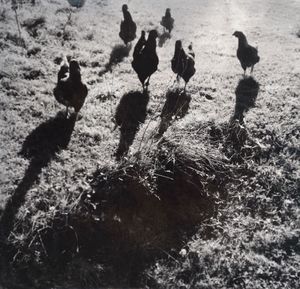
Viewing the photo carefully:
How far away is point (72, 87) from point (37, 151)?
1.39 meters

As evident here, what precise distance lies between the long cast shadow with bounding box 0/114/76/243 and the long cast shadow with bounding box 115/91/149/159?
100cm

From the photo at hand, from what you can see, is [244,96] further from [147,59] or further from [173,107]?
[147,59]

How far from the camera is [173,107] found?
8.56 metres

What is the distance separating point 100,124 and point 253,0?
12.3 metres

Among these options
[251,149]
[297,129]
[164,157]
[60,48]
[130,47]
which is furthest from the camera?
[130,47]

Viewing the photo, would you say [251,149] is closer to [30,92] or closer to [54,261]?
[54,261]

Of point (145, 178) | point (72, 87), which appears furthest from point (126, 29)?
point (145, 178)

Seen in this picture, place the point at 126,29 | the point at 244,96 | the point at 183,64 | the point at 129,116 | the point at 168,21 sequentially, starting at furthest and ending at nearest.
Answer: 1. the point at 168,21
2. the point at 126,29
3. the point at 244,96
4. the point at 183,64
5. the point at 129,116

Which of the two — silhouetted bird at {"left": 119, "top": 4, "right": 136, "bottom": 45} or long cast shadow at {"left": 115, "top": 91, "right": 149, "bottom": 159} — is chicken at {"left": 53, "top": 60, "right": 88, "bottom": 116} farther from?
silhouetted bird at {"left": 119, "top": 4, "right": 136, "bottom": 45}

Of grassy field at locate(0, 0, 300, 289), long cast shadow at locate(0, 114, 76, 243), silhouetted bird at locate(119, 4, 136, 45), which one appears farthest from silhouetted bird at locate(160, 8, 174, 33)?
long cast shadow at locate(0, 114, 76, 243)

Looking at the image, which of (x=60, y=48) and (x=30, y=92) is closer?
(x=30, y=92)

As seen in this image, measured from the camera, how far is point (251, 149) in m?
7.49

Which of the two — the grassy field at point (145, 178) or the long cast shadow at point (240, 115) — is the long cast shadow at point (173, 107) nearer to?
the grassy field at point (145, 178)

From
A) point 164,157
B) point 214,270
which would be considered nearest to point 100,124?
point 164,157
